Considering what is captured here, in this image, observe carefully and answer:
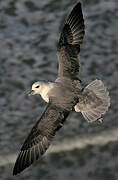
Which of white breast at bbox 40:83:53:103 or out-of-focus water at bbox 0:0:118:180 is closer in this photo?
white breast at bbox 40:83:53:103

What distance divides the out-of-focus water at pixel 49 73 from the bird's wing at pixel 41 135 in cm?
189

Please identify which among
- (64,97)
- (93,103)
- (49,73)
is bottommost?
(49,73)

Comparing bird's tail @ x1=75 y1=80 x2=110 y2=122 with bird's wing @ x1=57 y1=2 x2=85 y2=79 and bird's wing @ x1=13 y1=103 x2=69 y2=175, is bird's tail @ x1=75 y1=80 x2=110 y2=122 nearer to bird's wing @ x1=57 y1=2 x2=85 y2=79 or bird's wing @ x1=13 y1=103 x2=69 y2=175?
bird's wing @ x1=57 y1=2 x2=85 y2=79

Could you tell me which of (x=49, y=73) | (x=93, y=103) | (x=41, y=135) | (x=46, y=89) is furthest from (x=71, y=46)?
(x=49, y=73)

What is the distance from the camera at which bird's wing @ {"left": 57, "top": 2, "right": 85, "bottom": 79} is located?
659 centimetres

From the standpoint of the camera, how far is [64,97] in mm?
6250

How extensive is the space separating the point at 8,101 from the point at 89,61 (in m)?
1.94

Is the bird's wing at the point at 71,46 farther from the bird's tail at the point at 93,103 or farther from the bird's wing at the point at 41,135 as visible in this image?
the bird's wing at the point at 41,135

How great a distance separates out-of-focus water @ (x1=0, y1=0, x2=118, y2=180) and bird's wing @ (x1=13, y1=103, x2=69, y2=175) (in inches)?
74.4

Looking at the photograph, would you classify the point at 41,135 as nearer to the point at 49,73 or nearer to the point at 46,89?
the point at 46,89

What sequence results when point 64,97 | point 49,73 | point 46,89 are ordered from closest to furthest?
point 64,97, point 46,89, point 49,73

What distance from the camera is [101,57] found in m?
10.3

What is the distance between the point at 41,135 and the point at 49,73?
13.6 ft

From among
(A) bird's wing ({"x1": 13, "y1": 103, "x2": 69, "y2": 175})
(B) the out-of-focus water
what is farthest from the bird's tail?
(B) the out-of-focus water
